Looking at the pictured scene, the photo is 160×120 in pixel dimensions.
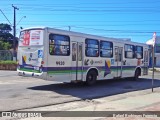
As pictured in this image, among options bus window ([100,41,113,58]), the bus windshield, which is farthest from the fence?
the bus windshield

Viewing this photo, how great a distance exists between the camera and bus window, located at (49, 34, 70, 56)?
48.4 ft

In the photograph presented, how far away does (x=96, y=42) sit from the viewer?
58.6ft

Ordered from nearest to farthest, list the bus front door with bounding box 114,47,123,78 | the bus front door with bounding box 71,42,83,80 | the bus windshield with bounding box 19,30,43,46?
the bus windshield with bounding box 19,30,43,46 → the bus front door with bounding box 71,42,83,80 → the bus front door with bounding box 114,47,123,78

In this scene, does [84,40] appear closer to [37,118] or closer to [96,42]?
[96,42]

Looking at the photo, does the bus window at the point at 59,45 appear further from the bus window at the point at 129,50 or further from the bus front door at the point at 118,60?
the bus window at the point at 129,50

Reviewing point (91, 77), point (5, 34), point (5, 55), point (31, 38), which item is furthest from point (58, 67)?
point (5, 34)

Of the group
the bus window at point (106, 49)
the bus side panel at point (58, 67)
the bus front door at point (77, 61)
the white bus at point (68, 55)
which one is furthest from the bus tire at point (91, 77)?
the bus side panel at point (58, 67)

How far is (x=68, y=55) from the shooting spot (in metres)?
15.7

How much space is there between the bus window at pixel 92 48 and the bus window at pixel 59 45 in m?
1.71

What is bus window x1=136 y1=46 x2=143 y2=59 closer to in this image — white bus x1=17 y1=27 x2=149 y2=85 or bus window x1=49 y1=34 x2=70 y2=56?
white bus x1=17 y1=27 x2=149 y2=85

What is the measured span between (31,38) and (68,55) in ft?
6.71

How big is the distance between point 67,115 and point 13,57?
3138cm

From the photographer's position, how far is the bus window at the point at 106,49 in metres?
18.4

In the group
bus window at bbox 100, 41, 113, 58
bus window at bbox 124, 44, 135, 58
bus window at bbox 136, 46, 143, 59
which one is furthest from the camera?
bus window at bbox 136, 46, 143, 59
